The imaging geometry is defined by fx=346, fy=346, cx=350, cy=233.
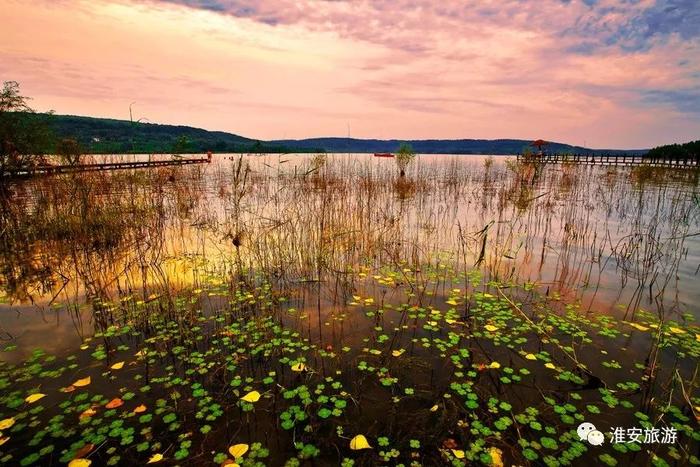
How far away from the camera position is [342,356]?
11.7ft

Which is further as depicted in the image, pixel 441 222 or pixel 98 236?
pixel 441 222

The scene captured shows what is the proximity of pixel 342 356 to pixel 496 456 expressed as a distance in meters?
1.63

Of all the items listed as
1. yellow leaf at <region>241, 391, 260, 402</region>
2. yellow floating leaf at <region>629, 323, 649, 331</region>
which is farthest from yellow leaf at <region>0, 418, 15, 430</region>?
yellow floating leaf at <region>629, 323, 649, 331</region>

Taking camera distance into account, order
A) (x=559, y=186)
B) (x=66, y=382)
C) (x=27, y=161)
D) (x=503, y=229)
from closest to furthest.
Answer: (x=66, y=382)
(x=503, y=229)
(x=27, y=161)
(x=559, y=186)

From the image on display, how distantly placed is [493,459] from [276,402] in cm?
168

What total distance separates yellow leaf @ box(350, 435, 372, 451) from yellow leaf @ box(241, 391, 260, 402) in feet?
Result: 2.90

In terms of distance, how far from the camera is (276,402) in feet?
9.48

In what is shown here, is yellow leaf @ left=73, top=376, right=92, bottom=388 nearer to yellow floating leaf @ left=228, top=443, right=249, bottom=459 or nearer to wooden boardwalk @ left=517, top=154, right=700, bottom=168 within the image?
yellow floating leaf @ left=228, top=443, right=249, bottom=459

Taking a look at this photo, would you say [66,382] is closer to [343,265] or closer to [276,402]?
[276,402]

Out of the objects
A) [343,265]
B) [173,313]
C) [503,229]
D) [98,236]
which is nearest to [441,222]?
[503,229]

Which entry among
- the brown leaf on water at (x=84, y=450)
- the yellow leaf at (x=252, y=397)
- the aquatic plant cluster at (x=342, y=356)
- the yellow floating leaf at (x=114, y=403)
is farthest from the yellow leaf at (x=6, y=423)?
the yellow leaf at (x=252, y=397)

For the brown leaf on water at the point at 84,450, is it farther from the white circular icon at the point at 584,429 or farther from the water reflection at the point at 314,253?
the white circular icon at the point at 584,429

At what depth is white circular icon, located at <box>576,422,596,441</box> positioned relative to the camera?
8.41ft

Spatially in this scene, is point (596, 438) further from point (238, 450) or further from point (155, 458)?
point (155, 458)
